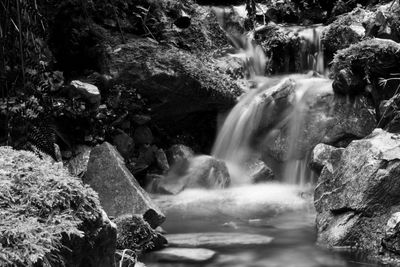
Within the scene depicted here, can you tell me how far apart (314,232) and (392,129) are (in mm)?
2163

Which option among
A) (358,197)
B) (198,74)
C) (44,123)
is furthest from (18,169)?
(198,74)

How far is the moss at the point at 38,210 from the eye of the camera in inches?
53.8

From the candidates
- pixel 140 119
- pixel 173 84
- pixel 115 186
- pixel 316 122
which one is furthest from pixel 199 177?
pixel 115 186

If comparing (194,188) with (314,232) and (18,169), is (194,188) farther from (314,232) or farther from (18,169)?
(18,169)

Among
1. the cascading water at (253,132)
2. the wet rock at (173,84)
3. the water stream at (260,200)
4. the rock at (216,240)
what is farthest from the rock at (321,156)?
the wet rock at (173,84)

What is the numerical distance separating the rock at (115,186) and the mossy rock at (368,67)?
14.6ft

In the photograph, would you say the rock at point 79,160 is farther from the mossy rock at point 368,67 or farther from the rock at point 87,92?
the mossy rock at point 368,67

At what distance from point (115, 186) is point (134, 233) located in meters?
0.87

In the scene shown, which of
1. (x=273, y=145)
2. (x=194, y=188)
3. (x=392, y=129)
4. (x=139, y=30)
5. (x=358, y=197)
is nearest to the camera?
(x=358, y=197)

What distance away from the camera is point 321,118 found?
8.05 meters

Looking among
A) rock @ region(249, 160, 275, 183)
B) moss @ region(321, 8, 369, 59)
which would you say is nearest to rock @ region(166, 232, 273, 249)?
rock @ region(249, 160, 275, 183)

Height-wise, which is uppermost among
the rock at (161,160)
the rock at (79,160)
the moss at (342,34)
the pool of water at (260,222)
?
the moss at (342,34)

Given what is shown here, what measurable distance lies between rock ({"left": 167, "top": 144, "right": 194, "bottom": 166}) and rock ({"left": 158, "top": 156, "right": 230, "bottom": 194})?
0.85 ft

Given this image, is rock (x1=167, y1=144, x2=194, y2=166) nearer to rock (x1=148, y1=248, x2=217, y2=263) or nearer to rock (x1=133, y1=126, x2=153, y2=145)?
rock (x1=133, y1=126, x2=153, y2=145)
